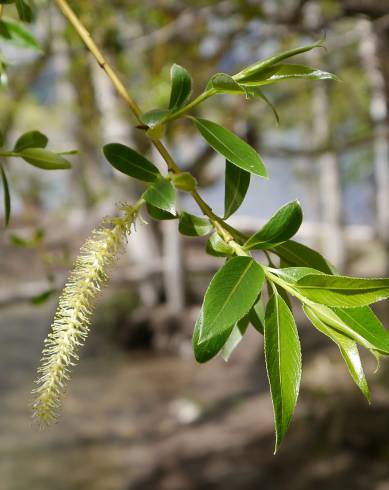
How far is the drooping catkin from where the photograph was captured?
29 cm

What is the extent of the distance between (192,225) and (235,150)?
0.16 ft

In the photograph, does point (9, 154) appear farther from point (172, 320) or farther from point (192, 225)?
point (172, 320)

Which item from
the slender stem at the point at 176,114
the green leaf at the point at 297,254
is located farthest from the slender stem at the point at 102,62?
the green leaf at the point at 297,254

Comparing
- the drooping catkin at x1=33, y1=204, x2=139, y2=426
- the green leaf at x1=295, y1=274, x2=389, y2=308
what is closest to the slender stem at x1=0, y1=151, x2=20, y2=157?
the drooping catkin at x1=33, y1=204, x2=139, y2=426

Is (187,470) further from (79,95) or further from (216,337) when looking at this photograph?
(79,95)

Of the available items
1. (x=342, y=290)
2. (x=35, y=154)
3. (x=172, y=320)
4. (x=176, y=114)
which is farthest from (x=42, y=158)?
(x=172, y=320)

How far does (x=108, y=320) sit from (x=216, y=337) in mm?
5686

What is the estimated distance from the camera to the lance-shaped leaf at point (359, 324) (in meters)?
0.26

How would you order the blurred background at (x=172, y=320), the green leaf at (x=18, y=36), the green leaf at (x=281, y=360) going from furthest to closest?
the blurred background at (x=172, y=320) → the green leaf at (x=18, y=36) → the green leaf at (x=281, y=360)

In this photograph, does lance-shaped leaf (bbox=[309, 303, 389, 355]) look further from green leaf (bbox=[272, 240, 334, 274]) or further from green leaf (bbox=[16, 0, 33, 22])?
green leaf (bbox=[16, 0, 33, 22])

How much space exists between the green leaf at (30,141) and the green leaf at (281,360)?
0.68 ft

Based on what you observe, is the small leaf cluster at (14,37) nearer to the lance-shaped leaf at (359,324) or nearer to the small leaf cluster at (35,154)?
the small leaf cluster at (35,154)

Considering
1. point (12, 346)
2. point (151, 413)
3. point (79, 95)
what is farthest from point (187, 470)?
point (79, 95)

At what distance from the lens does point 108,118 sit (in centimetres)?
481
